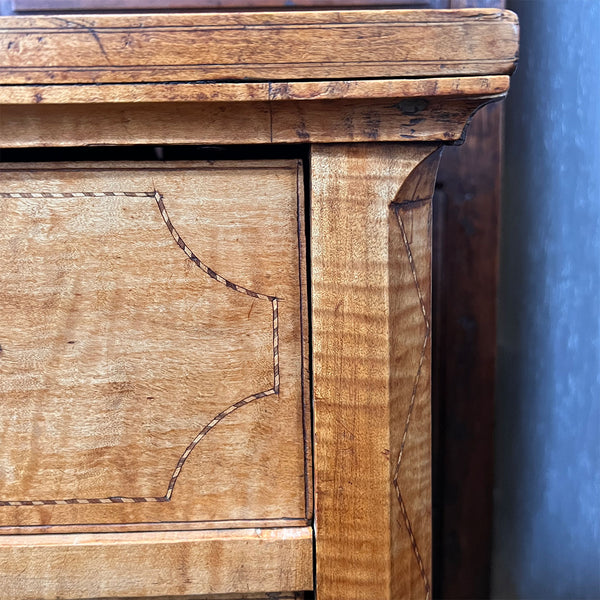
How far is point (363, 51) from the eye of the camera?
38 centimetres

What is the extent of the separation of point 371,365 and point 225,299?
116mm

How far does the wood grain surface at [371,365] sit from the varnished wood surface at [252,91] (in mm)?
42

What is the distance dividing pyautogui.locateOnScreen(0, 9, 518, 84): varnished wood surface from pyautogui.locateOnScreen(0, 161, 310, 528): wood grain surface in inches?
2.8

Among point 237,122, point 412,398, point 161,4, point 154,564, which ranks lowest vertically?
point 154,564

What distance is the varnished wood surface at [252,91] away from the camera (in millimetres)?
381

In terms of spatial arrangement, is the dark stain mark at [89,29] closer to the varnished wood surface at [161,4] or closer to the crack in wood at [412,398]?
the crack in wood at [412,398]

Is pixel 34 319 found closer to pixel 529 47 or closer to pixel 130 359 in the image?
pixel 130 359

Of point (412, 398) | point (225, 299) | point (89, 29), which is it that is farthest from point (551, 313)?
point (89, 29)

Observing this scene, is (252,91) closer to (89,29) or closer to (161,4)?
(89,29)

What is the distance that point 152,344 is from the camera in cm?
44

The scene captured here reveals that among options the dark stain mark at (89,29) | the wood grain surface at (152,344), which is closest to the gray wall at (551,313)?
the wood grain surface at (152,344)

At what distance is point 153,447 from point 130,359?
0.23 feet

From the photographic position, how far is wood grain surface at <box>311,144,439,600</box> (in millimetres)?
420

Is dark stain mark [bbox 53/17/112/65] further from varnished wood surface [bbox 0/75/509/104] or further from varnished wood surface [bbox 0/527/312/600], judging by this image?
varnished wood surface [bbox 0/527/312/600]
